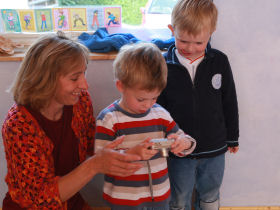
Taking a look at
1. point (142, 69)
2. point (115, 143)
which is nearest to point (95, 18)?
point (142, 69)

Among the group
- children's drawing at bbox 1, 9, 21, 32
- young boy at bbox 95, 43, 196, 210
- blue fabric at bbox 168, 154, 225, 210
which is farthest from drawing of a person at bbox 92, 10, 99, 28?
blue fabric at bbox 168, 154, 225, 210

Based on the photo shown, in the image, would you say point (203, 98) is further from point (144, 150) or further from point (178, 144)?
point (144, 150)

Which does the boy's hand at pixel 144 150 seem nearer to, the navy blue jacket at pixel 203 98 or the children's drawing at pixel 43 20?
the navy blue jacket at pixel 203 98

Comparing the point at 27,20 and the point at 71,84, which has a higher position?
the point at 27,20

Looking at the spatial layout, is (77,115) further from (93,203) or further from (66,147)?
(93,203)

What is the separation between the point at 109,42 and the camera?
1.44 metres

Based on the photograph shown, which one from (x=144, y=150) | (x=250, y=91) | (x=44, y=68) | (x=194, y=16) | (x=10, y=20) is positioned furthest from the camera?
(x=10, y=20)

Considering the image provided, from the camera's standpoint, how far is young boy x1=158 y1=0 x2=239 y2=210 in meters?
1.16

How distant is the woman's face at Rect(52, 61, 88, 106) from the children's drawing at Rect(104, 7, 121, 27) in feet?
2.03

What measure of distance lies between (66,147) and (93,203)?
27.6 inches

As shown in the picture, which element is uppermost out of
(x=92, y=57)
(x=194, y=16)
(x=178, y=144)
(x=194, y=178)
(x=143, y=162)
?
(x=194, y=16)

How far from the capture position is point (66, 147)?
1.18 metres

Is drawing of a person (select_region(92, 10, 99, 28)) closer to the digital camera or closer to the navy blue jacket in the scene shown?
the navy blue jacket

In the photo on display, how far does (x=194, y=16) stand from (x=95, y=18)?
2.24 feet
